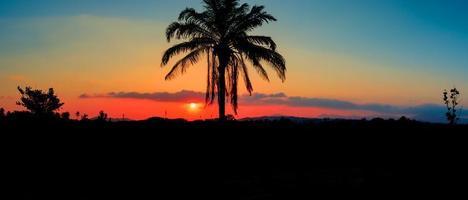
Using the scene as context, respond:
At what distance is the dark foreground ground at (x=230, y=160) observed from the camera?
4.91m

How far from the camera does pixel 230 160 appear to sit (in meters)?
6.14

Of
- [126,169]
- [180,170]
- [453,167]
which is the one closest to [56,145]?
[126,169]

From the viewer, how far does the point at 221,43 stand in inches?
765

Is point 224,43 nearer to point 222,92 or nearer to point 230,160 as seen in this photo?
point 222,92

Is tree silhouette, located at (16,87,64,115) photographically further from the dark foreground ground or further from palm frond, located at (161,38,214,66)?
the dark foreground ground

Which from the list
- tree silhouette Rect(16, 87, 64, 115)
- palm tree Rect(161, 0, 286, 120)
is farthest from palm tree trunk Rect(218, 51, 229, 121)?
tree silhouette Rect(16, 87, 64, 115)

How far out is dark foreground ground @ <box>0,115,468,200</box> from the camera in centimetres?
491

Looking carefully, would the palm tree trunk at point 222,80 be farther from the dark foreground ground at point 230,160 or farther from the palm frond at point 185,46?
the dark foreground ground at point 230,160

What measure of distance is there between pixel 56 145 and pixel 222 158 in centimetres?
211

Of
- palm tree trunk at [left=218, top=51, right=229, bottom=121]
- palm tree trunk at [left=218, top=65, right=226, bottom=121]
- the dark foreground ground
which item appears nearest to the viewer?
the dark foreground ground

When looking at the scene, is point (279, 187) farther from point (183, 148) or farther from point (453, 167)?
point (453, 167)

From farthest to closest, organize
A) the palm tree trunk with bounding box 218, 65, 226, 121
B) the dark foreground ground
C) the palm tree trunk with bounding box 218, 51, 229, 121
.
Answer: the palm tree trunk with bounding box 218, 51, 229, 121 → the palm tree trunk with bounding box 218, 65, 226, 121 → the dark foreground ground

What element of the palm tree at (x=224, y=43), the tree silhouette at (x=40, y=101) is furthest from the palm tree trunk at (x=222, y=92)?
the tree silhouette at (x=40, y=101)

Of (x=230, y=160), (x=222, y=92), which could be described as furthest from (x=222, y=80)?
(x=230, y=160)
